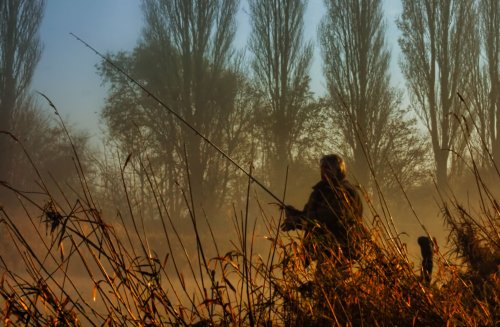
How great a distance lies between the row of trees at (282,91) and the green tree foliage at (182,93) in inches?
1.4

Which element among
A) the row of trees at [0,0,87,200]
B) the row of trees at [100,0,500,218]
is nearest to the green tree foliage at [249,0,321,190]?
the row of trees at [100,0,500,218]

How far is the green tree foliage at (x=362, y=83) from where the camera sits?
17891 mm

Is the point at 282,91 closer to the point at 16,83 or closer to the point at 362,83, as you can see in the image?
the point at 362,83

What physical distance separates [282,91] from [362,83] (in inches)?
95.1

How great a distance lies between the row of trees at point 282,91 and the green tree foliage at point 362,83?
0.04 m

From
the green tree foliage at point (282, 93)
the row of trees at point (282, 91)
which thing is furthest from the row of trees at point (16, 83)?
the green tree foliage at point (282, 93)

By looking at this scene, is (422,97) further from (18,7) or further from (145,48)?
(18,7)

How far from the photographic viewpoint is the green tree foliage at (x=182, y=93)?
19.1 meters

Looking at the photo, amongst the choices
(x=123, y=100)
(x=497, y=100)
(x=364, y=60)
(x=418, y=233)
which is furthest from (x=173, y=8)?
(x=418, y=233)

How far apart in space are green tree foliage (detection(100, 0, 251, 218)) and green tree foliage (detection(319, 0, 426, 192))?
3.34 meters

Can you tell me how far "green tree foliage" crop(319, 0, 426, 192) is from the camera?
17891mm

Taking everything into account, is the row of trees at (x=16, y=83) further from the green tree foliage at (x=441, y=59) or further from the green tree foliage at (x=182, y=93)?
the green tree foliage at (x=441, y=59)

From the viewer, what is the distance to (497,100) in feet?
60.5

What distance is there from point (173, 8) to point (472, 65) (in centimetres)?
922
